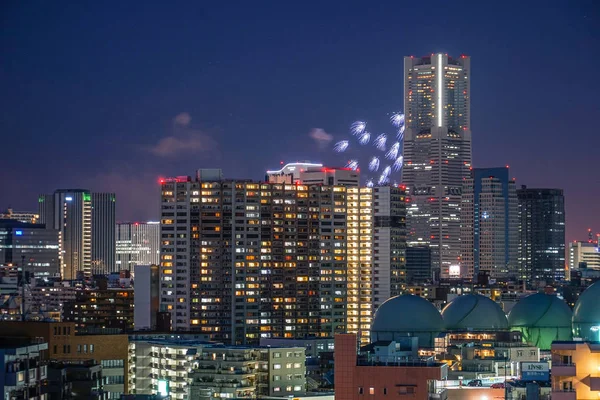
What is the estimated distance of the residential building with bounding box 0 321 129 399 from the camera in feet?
238

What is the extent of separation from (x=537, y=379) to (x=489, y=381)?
13995 mm

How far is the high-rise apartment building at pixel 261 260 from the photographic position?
139375 mm

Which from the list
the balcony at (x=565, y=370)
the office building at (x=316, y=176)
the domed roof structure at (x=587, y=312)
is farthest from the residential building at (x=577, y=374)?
the office building at (x=316, y=176)

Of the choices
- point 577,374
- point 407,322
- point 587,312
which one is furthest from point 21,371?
point 587,312

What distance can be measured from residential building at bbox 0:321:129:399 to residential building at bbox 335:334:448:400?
17.9 metres


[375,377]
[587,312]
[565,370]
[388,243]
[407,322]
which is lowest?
[375,377]

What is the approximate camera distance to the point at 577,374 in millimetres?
46219

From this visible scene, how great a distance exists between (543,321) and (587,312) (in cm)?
537

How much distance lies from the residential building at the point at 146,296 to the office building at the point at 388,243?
22.6 meters

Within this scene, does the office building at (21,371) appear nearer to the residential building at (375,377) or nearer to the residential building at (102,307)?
the residential building at (375,377)

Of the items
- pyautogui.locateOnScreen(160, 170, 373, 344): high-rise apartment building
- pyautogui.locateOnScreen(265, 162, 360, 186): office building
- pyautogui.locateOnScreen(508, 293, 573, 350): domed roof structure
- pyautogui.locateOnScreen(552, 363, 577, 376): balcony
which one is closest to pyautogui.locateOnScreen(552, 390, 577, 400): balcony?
pyautogui.locateOnScreen(552, 363, 577, 376): balcony

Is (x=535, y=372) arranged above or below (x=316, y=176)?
below

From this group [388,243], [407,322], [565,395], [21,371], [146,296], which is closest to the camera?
[565,395]

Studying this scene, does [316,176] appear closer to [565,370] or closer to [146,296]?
[146,296]
